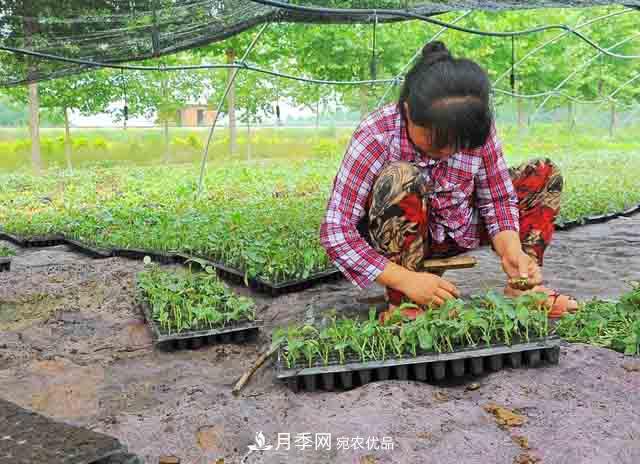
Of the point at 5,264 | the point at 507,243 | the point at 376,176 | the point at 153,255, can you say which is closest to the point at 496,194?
the point at 507,243

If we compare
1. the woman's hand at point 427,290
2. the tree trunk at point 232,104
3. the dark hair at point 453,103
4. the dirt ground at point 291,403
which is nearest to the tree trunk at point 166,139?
the tree trunk at point 232,104

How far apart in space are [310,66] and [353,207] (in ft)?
42.5

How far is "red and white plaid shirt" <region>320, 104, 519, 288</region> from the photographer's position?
2889 mm

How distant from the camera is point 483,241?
3406 millimetres

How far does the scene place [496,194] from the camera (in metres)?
3.18

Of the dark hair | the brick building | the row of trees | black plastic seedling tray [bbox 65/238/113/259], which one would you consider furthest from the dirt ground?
the brick building

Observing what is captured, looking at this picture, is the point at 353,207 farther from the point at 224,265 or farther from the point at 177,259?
the point at 177,259

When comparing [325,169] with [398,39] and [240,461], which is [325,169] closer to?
[398,39]

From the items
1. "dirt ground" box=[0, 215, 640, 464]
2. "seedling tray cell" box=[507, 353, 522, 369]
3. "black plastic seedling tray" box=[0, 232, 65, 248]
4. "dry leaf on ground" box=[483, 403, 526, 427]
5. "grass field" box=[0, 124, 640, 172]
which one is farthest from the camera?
"grass field" box=[0, 124, 640, 172]

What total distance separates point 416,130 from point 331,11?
217 cm

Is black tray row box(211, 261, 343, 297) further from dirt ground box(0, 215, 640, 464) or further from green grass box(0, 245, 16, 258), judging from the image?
green grass box(0, 245, 16, 258)

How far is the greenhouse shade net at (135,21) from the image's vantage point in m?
4.71

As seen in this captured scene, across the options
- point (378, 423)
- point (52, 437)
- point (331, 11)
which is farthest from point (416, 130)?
point (331, 11)

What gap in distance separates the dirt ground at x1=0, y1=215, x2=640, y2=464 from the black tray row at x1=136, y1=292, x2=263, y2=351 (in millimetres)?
67
